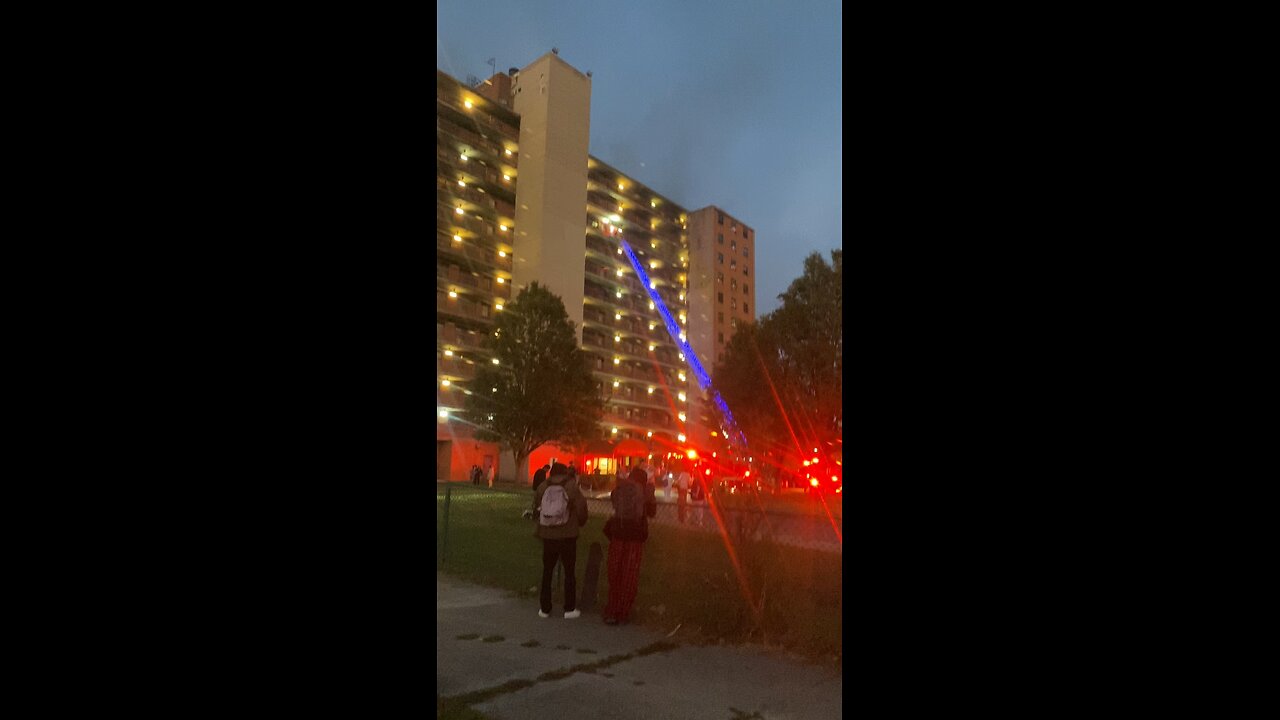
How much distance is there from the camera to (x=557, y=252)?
50406mm

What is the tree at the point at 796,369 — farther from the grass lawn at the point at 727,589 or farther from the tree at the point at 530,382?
the grass lawn at the point at 727,589

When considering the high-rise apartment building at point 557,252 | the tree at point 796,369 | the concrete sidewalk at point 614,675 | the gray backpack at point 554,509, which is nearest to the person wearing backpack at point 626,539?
the concrete sidewalk at point 614,675

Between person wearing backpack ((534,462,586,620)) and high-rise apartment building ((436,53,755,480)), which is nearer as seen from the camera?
person wearing backpack ((534,462,586,620))

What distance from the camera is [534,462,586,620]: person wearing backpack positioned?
A: 6.79 meters

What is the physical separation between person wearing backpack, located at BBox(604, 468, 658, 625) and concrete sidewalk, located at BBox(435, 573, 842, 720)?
0.22 meters

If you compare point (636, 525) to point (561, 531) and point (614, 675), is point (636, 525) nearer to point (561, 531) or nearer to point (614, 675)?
point (561, 531)

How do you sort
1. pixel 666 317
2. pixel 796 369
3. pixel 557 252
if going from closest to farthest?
pixel 796 369 → pixel 557 252 → pixel 666 317

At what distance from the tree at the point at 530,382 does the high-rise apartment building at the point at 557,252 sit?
182 inches

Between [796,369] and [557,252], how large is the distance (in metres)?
27.1

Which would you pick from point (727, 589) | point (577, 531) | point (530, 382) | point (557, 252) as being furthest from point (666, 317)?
point (727, 589)

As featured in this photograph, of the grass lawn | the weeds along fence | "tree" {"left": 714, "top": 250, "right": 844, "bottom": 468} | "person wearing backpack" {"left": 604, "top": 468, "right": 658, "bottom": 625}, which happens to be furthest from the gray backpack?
"tree" {"left": 714, "top": 250, "right": 844, "bottom": 468}

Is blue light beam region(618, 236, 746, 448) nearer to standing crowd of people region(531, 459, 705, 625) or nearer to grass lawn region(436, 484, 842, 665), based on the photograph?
grass lawn region(436, 484, 842, 665)
